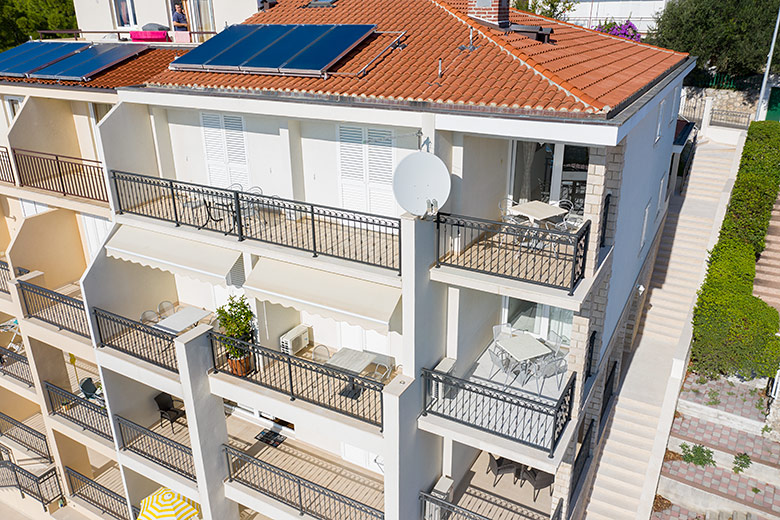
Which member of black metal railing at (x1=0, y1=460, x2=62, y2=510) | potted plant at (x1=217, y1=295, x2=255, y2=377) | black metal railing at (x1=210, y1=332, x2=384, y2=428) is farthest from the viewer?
black metal railing at (x1=0, y1=460, x2=62, y2=510)

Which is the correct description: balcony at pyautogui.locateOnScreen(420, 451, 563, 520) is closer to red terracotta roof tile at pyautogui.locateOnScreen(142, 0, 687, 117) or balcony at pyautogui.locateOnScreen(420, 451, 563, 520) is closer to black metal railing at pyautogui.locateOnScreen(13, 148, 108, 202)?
red terracotta roof tile at pyautogui.locateOnScreen(142, 0, 687, 117)

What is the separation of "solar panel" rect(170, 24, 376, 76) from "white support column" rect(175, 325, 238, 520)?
867cm

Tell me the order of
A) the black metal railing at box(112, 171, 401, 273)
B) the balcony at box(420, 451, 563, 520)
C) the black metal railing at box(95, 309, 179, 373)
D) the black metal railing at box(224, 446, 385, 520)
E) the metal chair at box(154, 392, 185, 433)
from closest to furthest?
the black metal railing at box(112, 171, 401, 273) < the black metal railing at box(224, 446, 385, 520) < the balcony at box(420, 451, 563, 520) < the black metal railing at box(95, 309, 179, 373) < the metal chair at box(154, 392, 185, 433)

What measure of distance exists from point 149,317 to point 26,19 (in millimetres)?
38597

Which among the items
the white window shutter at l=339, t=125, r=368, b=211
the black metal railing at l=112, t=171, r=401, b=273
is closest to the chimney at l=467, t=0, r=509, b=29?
the white window shutter at l=339, t=125, r=368, b=211

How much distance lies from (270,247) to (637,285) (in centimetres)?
1785

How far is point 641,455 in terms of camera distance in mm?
24719

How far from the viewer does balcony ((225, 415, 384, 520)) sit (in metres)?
17.4

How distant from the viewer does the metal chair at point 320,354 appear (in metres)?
19.8

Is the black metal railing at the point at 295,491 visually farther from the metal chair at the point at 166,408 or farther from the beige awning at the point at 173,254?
the beige awning at the point at 173,254

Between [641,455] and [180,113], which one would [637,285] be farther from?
[180,113]

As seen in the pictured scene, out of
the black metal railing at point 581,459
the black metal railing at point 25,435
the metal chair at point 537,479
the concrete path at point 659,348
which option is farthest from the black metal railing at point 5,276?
the concrete path at point 659,348

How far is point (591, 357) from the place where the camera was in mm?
17406

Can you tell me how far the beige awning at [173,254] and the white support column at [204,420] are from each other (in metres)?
1.87
